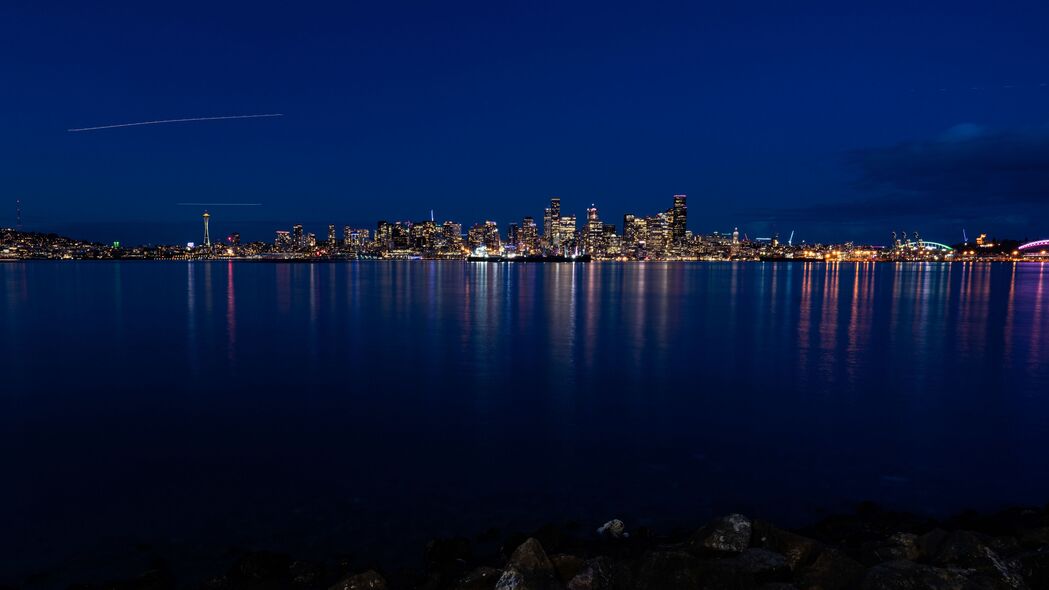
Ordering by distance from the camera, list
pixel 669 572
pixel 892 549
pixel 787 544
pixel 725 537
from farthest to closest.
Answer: pixel 892 549 → pixel 725 537 → pixel 787 544 → pixel 669 572

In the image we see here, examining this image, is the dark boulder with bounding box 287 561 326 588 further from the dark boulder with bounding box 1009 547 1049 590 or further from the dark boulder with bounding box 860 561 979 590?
the dark boulder with bounding box 1009 547 1049 590

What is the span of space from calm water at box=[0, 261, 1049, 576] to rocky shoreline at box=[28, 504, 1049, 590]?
731 mm

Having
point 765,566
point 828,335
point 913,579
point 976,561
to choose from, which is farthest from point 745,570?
point 828,335

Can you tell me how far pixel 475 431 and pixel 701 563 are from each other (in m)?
6.76

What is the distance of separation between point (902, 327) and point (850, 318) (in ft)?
11.5

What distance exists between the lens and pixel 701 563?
530 cm

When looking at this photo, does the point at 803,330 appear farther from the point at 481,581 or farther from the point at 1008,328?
the point at 481,581

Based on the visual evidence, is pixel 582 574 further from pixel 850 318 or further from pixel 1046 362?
pixel 850 318

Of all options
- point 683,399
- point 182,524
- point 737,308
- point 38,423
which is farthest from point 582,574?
point 737,308

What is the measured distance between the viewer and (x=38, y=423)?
11859 mm

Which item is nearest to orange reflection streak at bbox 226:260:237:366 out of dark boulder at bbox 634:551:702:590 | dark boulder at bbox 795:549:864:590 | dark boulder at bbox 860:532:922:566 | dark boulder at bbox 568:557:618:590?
dark boulder at bbox 568:557:618:590

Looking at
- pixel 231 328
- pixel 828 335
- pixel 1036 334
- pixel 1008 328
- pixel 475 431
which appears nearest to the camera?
pixel 475 431

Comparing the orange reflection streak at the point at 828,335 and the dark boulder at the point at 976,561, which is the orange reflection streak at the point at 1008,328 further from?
the dark boulder at the point at 976,561

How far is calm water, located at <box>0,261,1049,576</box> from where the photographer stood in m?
8.01
